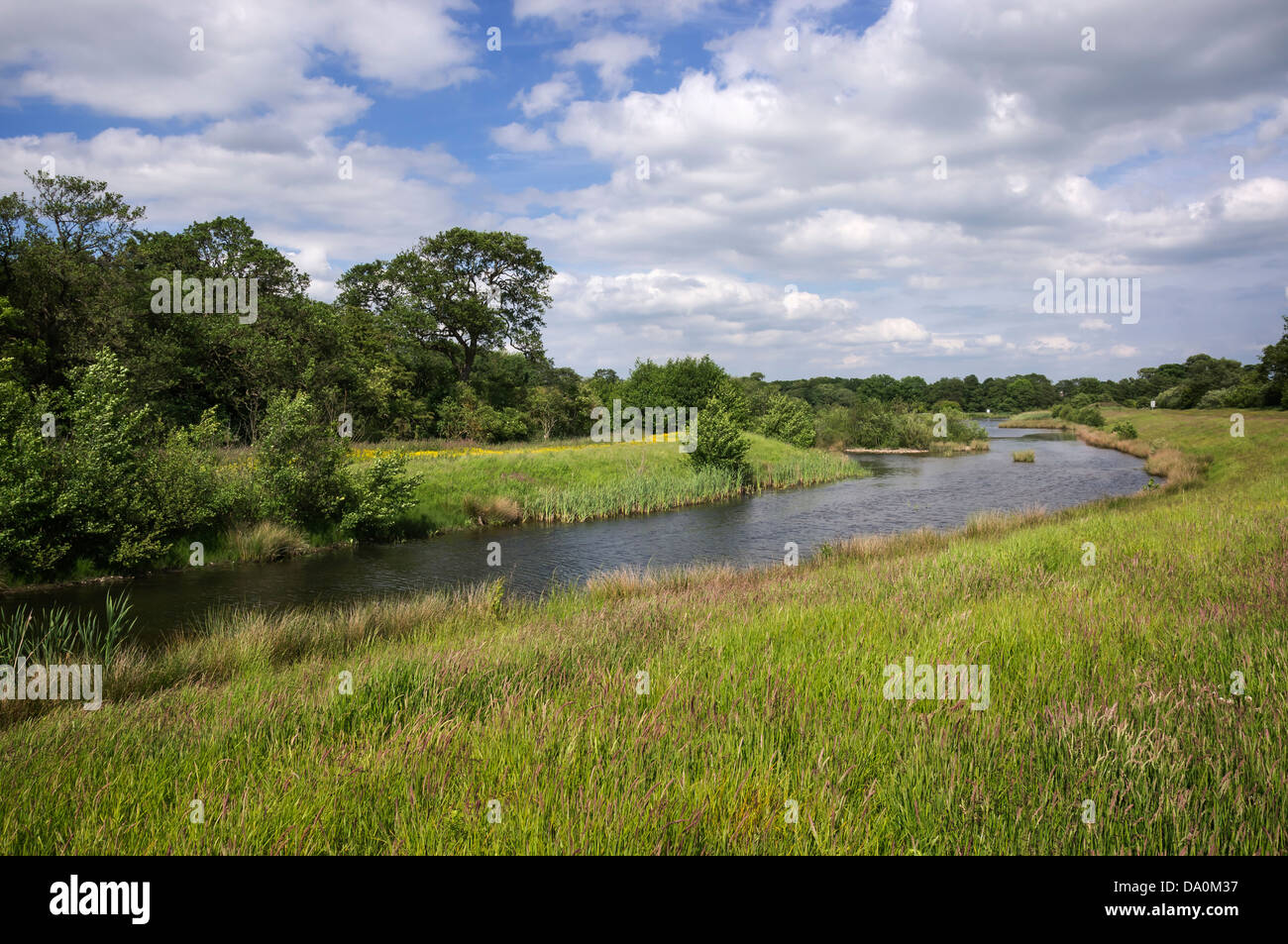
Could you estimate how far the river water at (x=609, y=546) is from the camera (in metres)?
15.2

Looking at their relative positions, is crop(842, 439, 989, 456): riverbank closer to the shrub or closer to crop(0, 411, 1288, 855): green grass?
the shrub

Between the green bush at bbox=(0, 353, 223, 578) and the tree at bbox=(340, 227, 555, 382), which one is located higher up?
the tree at bbox=(340, 227, 555, 382)


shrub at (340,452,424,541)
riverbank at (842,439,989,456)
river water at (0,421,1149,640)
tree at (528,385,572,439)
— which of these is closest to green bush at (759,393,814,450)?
riverbank at (842,439,989,456)

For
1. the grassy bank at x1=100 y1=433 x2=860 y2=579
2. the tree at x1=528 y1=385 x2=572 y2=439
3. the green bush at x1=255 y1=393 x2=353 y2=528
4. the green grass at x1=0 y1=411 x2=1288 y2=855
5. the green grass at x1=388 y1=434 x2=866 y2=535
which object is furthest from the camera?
the tree at x1=528 y1=385 x2=572 y2=439

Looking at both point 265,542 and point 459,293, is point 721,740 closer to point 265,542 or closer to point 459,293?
point 265,542

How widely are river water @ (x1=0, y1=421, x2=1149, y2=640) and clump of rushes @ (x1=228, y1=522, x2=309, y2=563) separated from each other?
391 millimetres

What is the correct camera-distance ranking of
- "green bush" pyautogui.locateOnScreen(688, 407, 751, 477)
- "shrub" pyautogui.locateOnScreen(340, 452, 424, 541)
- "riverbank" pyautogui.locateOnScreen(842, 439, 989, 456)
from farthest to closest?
1. "riverbank" pyautogui.locateOnScreen(842, 439, 989, 456)
2. "green bush" pyautogui.locateOnScreen(688, 407, 751, 477)
3. "shrub" pyautogui.locateOnScreen(340, 452, 424, 541)

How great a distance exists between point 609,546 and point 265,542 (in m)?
10.6

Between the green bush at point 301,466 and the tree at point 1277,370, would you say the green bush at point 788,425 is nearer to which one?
the tree at point 1277,370

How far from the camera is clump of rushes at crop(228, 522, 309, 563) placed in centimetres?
1848

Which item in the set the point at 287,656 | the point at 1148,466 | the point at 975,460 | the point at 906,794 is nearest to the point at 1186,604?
the point at 906,794

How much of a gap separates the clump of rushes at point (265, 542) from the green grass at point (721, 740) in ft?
36.9

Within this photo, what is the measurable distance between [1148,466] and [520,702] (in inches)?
1825
